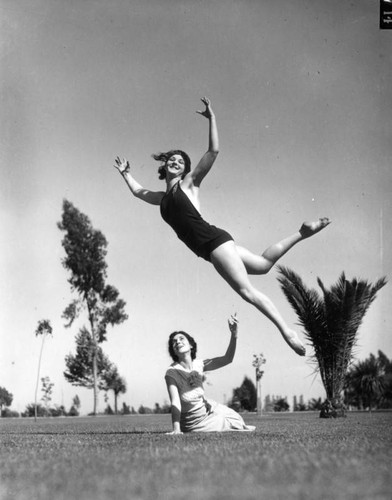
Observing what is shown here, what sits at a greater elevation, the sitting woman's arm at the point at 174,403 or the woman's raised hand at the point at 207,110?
the woman's raised hand at the point at 207,110

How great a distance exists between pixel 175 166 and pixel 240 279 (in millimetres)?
1386

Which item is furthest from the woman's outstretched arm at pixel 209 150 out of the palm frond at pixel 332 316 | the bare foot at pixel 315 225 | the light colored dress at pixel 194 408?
the palm frond at pixel 332 316

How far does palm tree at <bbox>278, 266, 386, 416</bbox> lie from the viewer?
14.7 meters

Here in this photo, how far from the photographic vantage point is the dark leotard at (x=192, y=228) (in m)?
4.91

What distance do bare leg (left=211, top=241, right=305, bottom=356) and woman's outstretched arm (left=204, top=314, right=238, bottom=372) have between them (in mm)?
1123

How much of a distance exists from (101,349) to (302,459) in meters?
28.8

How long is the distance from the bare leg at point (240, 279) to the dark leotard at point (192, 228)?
0.08 metres

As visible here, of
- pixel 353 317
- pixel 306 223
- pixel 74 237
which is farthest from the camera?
pixel 74 237

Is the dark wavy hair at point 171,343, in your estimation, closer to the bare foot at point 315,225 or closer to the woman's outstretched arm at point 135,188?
the woman's outstretched arm at point 135,188

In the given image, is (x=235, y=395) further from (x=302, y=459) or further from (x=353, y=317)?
(x=302, y=459)

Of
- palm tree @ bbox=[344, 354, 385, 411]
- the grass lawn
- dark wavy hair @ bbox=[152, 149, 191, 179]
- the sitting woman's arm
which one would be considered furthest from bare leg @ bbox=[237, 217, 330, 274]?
palm tree @ bbox=[344, 354, 385, 411]

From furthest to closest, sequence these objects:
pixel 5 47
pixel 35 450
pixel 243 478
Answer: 1. pixel 5 47
2. pixel 35 450
3. pixel 243 478

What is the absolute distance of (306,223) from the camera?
4.89 m

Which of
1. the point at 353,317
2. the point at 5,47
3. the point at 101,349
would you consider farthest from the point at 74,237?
the point at 5,47
